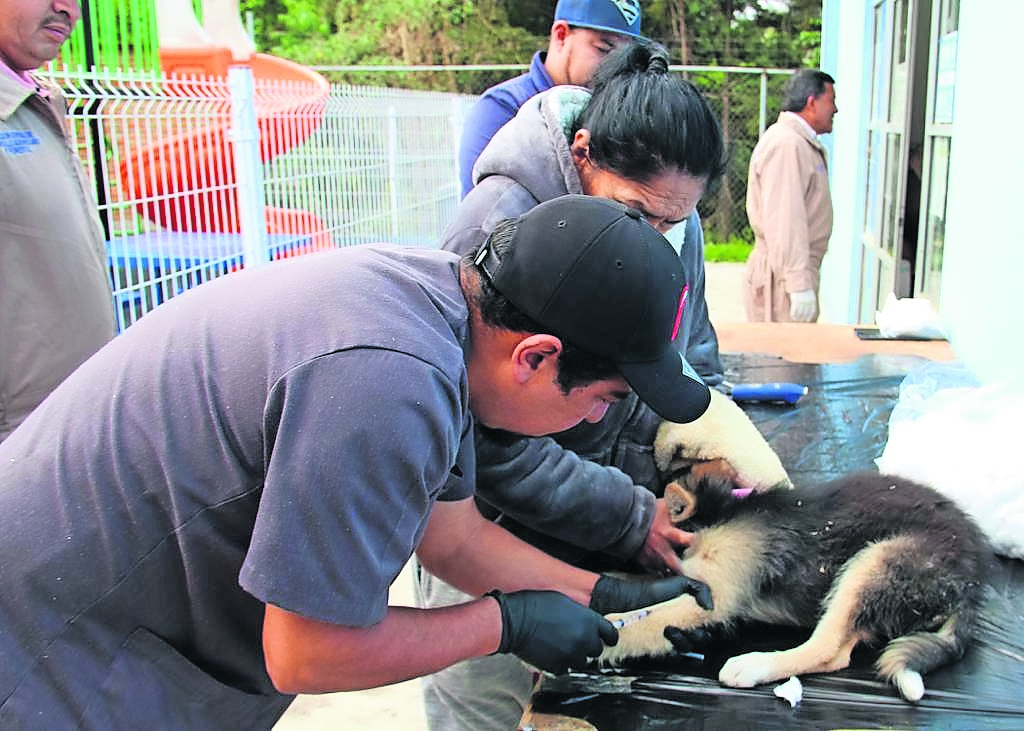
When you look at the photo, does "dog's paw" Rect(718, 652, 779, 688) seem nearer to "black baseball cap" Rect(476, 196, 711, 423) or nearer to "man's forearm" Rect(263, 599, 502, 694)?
"man's forearm" Rect(263, 599, 502, 694)

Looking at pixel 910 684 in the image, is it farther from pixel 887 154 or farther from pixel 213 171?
pixel 887 154

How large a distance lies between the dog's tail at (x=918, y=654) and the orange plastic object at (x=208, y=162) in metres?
3.49

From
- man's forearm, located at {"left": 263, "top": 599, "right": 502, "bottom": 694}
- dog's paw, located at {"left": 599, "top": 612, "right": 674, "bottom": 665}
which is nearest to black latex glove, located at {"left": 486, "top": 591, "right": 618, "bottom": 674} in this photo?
man's forearm, located at {"left": 263, "top": 599, "right": 502, "bottom": 694}

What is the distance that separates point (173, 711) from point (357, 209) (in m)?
5.92

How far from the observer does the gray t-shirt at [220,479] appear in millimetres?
1164

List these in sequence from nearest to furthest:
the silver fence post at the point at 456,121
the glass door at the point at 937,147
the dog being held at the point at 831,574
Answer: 1. the dog being held at the point at 831,574
2. the glass door at the point at 937,147
3. the silver fence post at the point at 456,121

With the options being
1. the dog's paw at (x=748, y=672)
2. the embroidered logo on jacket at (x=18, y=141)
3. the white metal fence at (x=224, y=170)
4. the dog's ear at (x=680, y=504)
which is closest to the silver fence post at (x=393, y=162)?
the white metal fence at (x=224, y=170)

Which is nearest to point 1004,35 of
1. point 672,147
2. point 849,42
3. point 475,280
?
point 672,147

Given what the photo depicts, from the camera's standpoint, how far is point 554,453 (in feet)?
6.34

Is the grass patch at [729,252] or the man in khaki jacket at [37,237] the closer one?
the man in khaki jacket at [37,237]

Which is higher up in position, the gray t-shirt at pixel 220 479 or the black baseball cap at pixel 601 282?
the black baseball cap at pixel 601 282

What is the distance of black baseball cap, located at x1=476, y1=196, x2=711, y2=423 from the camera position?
1.25 metres

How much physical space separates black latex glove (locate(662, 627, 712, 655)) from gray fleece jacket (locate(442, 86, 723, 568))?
26 cm

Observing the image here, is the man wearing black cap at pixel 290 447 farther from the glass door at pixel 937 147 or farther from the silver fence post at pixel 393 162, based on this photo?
the silver fence post at pixel 393 162
